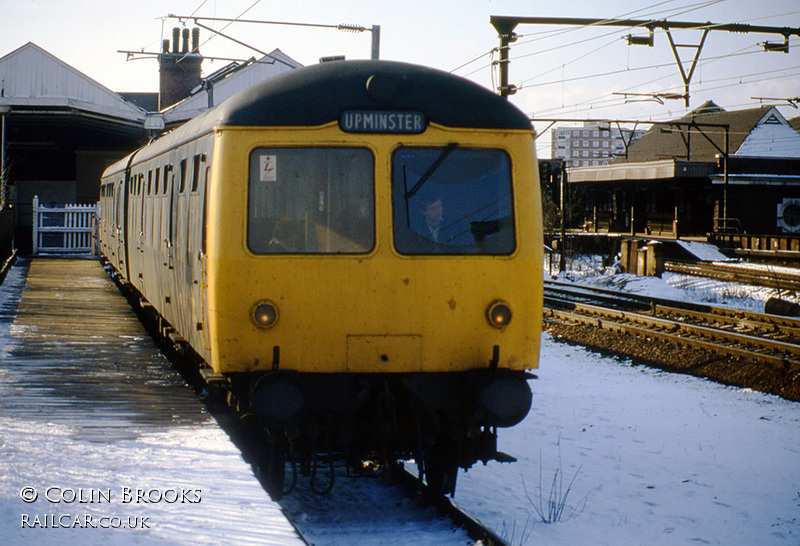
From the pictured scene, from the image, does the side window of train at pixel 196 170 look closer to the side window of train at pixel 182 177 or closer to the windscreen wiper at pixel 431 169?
the side window of train at pixel 182 177

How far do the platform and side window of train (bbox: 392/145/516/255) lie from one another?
1.95 m

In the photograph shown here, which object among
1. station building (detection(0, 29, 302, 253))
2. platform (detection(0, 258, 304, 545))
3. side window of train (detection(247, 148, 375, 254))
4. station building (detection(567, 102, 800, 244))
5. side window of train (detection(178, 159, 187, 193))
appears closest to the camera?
platform (detection(0, 258, 304, 545))

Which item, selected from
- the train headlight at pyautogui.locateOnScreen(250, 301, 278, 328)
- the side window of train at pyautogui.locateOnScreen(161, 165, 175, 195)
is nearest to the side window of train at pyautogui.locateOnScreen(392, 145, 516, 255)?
the train headlight at pyautogui.locateOnScreen(250, 301, 278, 328)

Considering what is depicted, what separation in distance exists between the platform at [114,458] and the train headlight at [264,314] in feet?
3.06

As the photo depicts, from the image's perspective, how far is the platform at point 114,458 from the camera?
447 cm

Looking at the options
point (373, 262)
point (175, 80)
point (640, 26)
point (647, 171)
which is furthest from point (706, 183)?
point (373, 262)

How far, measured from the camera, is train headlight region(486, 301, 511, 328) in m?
5.90

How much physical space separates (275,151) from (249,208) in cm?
42

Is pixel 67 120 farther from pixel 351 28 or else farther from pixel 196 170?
pixel 196 170

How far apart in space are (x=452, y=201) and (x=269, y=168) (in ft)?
4.13

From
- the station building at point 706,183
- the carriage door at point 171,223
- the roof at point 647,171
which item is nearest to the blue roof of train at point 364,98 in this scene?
the carriage door at point 171,223

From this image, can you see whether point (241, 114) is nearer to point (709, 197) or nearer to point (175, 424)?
point (175, 424)

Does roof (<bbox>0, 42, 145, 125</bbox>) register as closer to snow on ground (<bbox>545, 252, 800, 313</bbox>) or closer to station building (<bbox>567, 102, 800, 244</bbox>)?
snow on ground (<bbox>545, 252, 800, 313</bbox>)

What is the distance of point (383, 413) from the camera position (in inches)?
232
